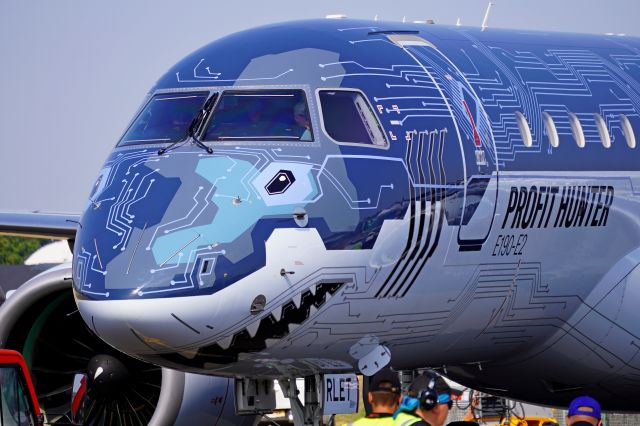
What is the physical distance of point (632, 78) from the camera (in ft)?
44.8

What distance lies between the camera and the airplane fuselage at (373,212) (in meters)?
10.4

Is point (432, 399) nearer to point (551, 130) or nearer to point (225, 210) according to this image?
point (225, 210)

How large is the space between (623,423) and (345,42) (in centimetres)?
1415

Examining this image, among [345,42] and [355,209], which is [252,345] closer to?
[355,209]

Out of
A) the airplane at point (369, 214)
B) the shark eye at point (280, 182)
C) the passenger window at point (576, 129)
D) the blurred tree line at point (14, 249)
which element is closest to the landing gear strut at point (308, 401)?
the airplane at point (369, 214)

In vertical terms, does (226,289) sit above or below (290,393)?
above

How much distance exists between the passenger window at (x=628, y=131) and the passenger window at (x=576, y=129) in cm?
59

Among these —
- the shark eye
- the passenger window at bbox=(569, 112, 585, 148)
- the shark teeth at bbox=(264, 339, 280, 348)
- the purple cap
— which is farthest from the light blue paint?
the passenger window at bbox=(569, 112, 585, 148)

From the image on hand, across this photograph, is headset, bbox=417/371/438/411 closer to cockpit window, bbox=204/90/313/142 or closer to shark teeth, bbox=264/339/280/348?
shark teeth, bbox=264/339/280/348

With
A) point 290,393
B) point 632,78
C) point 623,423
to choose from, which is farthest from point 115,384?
point 623,423

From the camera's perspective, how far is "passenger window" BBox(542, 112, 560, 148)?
12.4 meters

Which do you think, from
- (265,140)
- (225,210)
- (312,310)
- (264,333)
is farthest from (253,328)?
(265,140)

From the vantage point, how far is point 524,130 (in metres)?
12.2

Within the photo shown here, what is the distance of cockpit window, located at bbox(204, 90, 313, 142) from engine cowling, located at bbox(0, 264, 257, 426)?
12.5 ft
